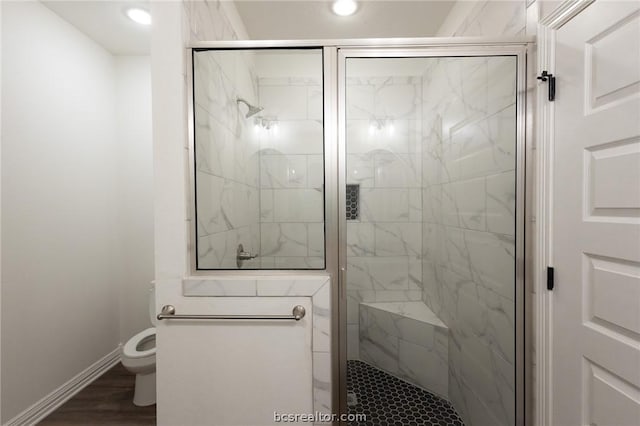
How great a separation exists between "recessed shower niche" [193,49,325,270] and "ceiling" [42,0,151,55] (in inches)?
41.6

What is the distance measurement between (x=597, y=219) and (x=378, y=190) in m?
0.75

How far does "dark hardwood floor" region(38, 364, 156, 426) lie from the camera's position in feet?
5.80

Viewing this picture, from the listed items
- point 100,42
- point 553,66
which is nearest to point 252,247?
point 553,66

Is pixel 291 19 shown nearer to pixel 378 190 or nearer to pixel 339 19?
pixel 339 19

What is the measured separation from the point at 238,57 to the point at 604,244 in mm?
1538

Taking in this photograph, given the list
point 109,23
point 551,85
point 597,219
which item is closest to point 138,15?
point 109,23

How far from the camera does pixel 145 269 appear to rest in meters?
2.45

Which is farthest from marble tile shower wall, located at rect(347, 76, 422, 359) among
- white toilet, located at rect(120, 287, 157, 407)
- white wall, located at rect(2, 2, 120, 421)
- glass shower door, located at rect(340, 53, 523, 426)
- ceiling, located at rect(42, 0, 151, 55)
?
white wall, located at rect(2, 2, 120, 421)

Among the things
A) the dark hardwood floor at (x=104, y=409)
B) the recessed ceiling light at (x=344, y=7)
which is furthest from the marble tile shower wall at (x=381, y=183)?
the dark hardwood floor at (x=104, y=409)

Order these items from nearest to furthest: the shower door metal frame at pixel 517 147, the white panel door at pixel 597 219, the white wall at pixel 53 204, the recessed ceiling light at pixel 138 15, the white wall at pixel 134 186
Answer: the white panel door at pixel 597 219, the shower door metal frame at pixel 517 147, the white wall at pixel 53 204, the recessed ceiling light at pixel 138 15, the white wall at pixel 134 186

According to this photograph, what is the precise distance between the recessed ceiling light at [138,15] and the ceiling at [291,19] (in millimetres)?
39

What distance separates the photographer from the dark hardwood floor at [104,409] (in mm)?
1767

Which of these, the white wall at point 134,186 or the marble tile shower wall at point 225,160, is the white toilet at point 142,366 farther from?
the marble tile shower wall at point 225,160

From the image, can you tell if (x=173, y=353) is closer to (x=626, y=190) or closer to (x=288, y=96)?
(x=288, y=96)
